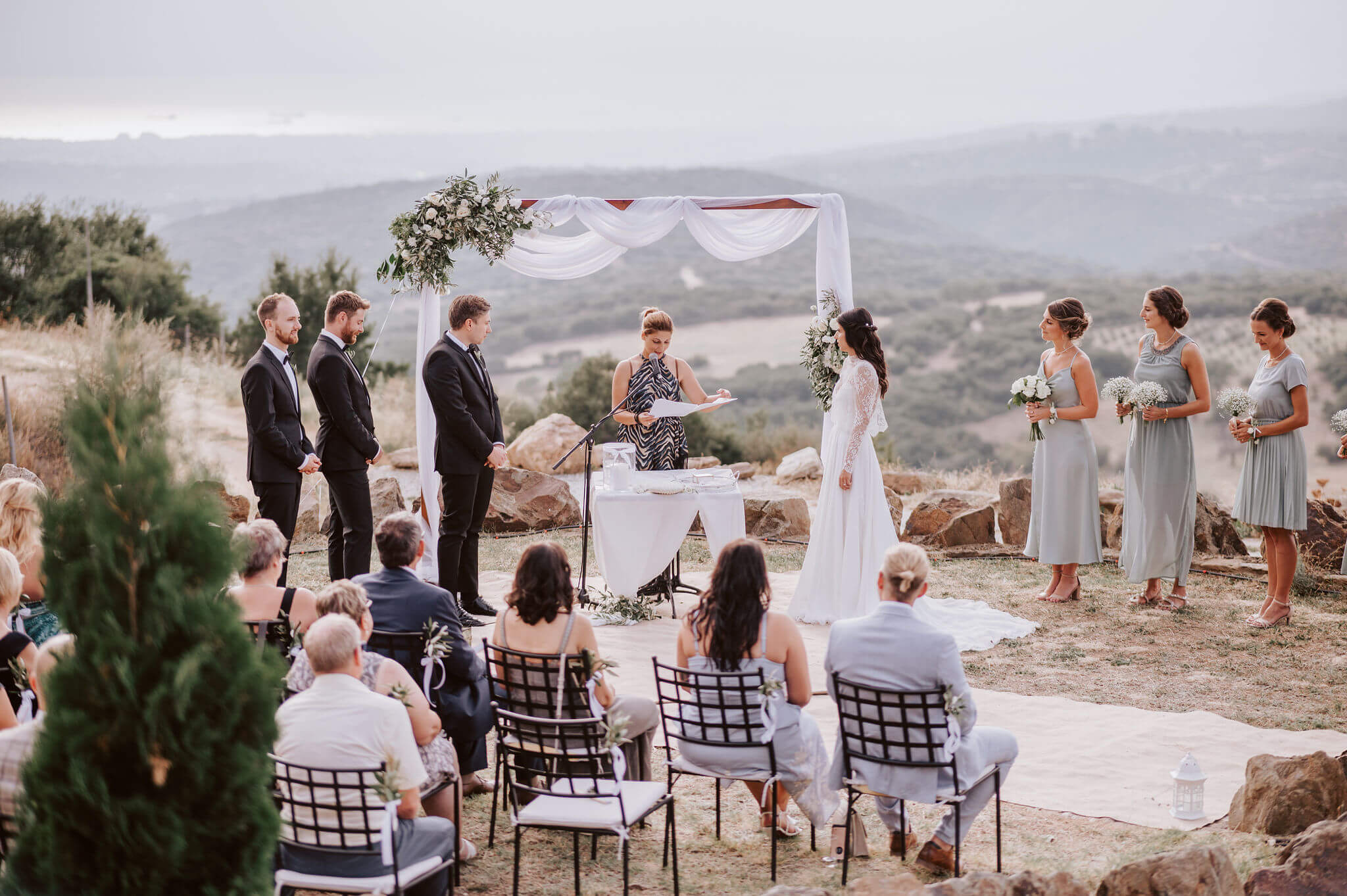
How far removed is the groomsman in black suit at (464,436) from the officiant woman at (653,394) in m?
0.88

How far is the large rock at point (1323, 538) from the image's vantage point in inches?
325

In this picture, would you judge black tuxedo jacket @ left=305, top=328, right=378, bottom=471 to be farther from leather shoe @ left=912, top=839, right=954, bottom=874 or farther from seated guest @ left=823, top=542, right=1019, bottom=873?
leather shoe @ left=912, top=839, right=954, bottom=874

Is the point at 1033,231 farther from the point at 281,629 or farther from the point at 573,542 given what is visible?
the point at 281,629

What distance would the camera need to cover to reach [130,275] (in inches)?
894

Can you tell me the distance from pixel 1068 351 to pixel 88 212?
24.0 metres

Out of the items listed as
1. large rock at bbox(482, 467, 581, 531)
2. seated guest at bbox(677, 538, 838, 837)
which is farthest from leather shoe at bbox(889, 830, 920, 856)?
large rock at bbox(482, 467, 581, 531)

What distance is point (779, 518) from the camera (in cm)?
1021

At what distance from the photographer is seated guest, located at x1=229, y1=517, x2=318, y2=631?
13.1 ft

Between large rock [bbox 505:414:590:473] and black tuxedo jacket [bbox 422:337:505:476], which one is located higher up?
black tuxedo jacket [bbox 422:337:505:476]

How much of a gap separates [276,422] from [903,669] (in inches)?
154

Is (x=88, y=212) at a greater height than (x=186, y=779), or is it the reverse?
(x=88, y=212)

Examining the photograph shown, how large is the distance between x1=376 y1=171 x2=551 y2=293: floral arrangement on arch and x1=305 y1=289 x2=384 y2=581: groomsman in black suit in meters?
1.01

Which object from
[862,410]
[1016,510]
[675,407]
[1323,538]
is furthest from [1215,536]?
[675,407]

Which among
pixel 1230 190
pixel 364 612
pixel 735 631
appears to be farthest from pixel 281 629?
pixel 1230 190
